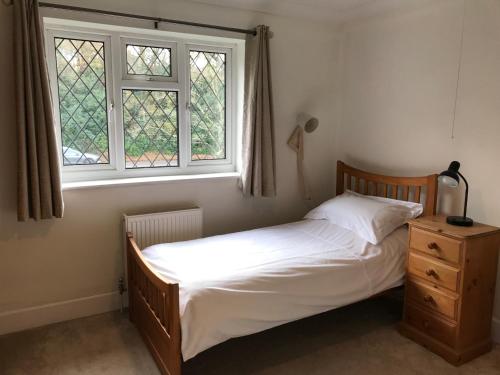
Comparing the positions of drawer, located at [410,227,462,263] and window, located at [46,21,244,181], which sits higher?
window, located at [46,21,244,181]

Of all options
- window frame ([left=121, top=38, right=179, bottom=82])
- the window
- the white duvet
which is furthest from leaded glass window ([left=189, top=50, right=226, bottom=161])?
the white duvet

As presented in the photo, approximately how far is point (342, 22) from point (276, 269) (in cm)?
242

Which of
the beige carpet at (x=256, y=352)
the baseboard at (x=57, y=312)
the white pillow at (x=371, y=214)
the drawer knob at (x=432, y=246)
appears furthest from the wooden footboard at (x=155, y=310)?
the drawer knob at (x=432, y=246)

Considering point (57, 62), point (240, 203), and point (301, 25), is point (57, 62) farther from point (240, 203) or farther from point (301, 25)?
point (301, 25)

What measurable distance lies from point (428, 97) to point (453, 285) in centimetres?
139

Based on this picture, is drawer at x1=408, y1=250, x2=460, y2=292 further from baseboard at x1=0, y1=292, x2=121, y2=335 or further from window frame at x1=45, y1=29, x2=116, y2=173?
window frame at x1=45, y1=29, x2=116, y2=173

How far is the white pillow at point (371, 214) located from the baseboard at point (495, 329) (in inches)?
33.6

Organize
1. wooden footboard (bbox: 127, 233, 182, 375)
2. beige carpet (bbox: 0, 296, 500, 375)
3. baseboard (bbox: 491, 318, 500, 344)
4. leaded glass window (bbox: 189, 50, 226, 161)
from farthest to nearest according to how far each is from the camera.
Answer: leaded glass window (bbox: 189, 50, 226, 161) → baseboard (bbox: 491, 318, 500, 344) → beige carpet (bbox: 0, 296, 500, 375) → wooden footboard (bbox: 127, 233, 182, 375)

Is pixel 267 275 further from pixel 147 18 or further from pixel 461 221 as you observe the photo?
pixel 147 18

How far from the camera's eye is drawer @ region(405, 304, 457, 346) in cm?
246

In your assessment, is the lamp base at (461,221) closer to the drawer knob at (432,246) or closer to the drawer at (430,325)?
the drawer knob at (432,246)

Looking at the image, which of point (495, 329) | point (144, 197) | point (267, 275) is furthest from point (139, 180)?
point (495, 329)

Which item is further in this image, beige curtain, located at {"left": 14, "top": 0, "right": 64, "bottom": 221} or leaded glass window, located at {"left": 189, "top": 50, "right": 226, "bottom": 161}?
leaded glass window, located at {"left": 189, "top": 50, "right": 226, "bottom": 161}

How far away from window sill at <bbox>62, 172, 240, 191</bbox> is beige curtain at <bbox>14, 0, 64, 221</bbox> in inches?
9.0
